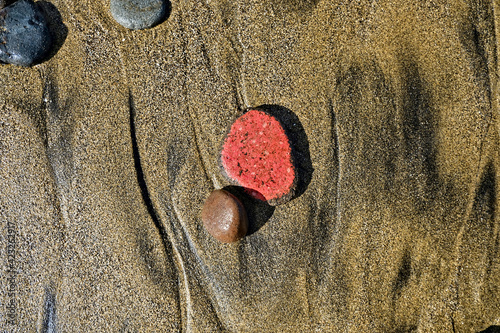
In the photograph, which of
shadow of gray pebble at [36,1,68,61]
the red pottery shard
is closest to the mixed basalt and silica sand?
shadow of gray pebble at [36,1,68,61]

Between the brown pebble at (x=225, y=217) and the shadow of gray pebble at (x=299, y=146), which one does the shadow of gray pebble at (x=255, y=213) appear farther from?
the shadow of gray pebble at (x=299, y=146)

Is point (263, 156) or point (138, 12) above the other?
point (138, 12)

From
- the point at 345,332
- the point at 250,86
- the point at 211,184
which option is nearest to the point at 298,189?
the point at 211,184

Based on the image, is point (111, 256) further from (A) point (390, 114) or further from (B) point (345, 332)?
(A) point (390, 114)

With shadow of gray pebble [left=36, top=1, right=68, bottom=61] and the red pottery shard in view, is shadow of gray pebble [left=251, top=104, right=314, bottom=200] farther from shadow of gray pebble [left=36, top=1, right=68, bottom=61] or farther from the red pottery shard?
shadow of gray pebble [left=36, top=1, right=68, bottom=61]

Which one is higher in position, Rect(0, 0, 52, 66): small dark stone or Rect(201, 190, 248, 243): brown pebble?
Rect(0, 0, 52, 66): small dark stone

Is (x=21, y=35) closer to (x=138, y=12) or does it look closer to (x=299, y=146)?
(x=138, y=12)

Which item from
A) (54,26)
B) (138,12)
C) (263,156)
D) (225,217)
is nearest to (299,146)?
(263,156)
